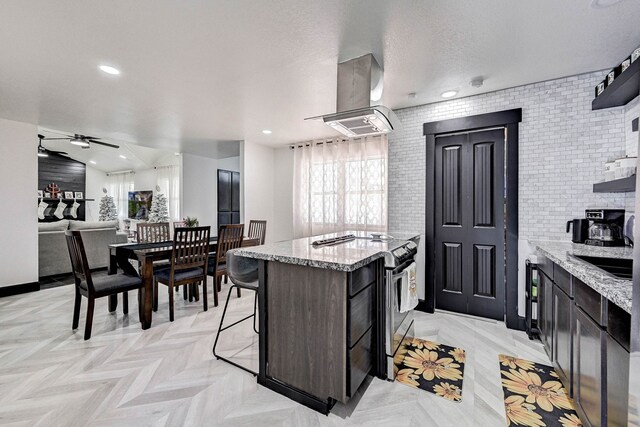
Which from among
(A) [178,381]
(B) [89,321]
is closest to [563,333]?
(A) [178,381]

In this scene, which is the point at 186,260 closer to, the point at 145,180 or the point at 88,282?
the point at 88,282

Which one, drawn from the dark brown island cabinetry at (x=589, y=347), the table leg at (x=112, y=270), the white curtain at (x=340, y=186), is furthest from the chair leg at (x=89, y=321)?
the dark brown island cabinetry at (x=589, y=347)

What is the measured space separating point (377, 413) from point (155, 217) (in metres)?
8.32

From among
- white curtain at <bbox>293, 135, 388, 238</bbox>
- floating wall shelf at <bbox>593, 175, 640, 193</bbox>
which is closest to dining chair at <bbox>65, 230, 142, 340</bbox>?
white curtain at <bbox>293, 135, 388, 238</bbox>

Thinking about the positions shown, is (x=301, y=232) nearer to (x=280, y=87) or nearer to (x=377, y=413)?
(x=280, y=87)

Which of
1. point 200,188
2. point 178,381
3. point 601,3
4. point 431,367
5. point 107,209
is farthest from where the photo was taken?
point 107,209

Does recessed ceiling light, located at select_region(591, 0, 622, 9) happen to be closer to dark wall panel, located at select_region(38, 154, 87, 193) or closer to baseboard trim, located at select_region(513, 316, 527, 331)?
baseboard trim, located at select_region(513, 316, 527, 331)

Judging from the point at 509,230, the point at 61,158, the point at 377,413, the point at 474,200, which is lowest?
the point at 377,413

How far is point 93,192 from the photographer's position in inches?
401

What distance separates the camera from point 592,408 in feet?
4.34

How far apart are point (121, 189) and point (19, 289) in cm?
721

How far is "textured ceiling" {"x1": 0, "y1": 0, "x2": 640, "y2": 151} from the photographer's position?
1.76 metres

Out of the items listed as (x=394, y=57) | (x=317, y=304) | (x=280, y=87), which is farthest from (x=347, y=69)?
(x=317, y=304)

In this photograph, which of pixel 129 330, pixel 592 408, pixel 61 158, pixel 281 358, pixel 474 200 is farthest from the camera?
pixel 61 158
